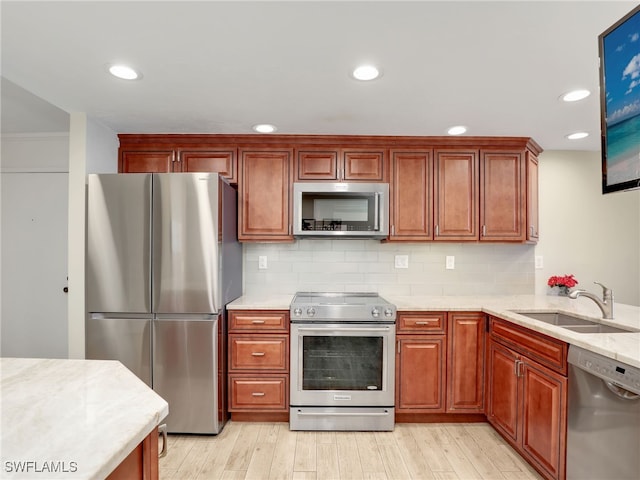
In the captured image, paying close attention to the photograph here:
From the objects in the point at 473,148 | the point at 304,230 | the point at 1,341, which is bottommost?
the point at 1,341

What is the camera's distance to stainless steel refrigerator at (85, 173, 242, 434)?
8.11 ft

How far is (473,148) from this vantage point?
3033 mm

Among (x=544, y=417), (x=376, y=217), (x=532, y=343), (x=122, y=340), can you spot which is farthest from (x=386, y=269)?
(x=122, y=340)

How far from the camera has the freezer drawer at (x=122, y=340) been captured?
8.21ft

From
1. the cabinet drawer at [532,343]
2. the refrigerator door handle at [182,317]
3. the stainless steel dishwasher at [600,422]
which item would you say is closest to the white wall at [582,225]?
the cabinet drawer at [532,343]

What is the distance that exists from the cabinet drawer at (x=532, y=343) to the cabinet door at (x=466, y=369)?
0.57 ft

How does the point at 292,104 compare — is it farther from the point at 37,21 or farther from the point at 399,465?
the point at 399,465

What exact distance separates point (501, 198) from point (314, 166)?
5.37 ft

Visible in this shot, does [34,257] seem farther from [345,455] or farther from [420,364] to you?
[420,364]

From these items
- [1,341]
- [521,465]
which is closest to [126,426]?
[521,465]

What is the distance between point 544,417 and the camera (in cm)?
193

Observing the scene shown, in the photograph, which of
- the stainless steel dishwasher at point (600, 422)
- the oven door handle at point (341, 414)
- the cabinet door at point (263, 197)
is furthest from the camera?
the cabinet door at point (263, 197)

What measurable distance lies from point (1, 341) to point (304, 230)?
3.18 m

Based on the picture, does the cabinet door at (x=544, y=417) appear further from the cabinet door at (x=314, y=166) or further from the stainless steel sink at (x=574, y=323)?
the cabinet door at (x=314, y=166)
